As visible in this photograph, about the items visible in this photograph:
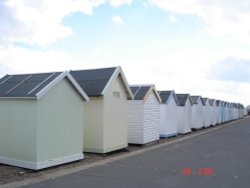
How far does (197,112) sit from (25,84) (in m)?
21.4

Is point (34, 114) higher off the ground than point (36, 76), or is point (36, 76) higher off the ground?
point (36, 76)

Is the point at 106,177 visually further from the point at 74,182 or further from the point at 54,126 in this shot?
the point at 54,126

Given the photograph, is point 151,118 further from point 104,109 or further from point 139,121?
point 104,109

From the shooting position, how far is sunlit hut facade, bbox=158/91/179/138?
19.9 m

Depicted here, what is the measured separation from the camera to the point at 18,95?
31.1 ft

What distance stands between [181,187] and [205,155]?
5930mm

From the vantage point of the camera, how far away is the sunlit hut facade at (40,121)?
9125mm

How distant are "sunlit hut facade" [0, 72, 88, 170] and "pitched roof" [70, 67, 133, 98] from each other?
171 centimetres

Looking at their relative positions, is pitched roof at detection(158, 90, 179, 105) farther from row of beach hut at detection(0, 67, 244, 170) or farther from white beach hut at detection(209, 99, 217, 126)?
white beach hut at detection(209, 99, 217, 126)

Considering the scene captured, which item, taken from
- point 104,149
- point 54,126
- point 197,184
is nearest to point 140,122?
point 104,149

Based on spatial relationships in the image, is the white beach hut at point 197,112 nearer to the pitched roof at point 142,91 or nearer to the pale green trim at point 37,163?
the pitched roof at point 142,91

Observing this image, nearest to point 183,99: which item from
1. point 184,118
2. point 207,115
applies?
point 184,118

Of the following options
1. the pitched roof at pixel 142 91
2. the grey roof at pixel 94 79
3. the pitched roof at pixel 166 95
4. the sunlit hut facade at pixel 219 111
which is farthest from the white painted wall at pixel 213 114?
the grey roof at pixel 94 79

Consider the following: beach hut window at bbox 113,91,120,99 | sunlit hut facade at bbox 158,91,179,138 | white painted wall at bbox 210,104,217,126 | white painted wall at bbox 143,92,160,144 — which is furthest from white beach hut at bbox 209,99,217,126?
beach hut window at bbox 113,91,120,99
